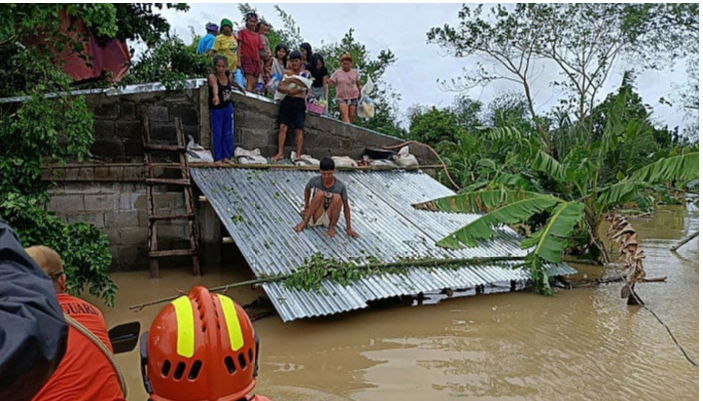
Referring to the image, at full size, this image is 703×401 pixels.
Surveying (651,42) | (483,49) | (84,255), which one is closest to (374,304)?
(84,255)

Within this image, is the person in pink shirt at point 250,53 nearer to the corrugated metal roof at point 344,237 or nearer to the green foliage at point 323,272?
the corrugated metal roof at point 344,237

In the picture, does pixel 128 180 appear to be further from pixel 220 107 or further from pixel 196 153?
pixel 220 107

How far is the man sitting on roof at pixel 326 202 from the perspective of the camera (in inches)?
254

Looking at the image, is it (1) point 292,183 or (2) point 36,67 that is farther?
(1) point 292,183

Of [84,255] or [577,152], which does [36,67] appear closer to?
[84,255]

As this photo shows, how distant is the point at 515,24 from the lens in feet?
58.5

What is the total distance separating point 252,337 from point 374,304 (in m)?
4.60

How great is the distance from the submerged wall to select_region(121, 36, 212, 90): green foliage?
27 centimetres

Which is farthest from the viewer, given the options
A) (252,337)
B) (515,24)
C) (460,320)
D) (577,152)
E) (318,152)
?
(515,24)

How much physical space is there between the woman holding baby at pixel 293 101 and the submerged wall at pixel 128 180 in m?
1.24

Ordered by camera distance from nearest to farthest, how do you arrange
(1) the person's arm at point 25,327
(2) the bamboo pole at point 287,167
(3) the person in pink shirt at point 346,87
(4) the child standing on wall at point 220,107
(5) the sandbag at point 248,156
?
1. (1) the person's arm at point 25,327
2. (2) the bamboo pole at point 287,167
3. (4) the child standing on wall at point 220,107
4. (5) the sandbag at point 248,156
5. (3) the person in pink shirt at point 346,87

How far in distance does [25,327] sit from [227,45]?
29.5 feet

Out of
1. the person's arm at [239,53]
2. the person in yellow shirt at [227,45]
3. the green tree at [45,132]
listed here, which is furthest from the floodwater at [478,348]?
the person's arm at [239,53]

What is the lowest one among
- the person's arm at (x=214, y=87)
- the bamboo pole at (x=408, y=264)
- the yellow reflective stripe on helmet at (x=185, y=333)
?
the bamboo pole at (x=408, y=264)
